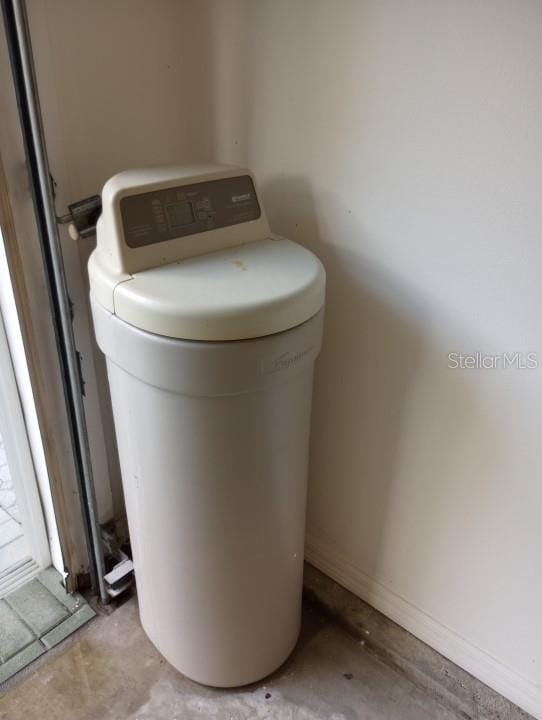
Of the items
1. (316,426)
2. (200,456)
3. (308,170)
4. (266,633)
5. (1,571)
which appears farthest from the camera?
(1,571)

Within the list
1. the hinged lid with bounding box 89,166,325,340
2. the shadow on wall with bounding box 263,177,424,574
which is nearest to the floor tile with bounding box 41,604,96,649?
the shadow on wall with bounding box 263,177,424,574

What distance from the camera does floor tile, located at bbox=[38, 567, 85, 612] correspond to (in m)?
1.46

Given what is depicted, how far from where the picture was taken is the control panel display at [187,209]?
0.97 meters

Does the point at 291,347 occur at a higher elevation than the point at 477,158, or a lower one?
lower

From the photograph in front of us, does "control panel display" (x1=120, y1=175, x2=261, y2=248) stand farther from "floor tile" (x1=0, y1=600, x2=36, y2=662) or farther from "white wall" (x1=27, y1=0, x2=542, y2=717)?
"floor tile" (x1=0, y1=600, x2=36, y2=662)

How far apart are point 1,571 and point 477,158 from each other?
1465mm

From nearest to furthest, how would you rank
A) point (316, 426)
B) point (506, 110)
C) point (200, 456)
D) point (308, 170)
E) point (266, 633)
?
point (506, 110), point (200, 456), point (308, 170), point (266, 633), point (316, 426)

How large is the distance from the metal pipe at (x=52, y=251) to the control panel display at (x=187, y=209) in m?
0.20

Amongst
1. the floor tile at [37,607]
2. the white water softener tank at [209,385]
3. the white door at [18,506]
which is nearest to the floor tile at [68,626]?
the floor tile at [37,607]

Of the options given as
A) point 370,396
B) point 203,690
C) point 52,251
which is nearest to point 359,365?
point 370,396

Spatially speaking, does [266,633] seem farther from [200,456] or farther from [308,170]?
[308,170]

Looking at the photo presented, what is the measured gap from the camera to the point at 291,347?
0.93 metres

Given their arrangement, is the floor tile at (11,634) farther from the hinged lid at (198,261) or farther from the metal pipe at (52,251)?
the hinged lid at (198,261)

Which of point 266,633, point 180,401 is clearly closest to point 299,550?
point 266,633
